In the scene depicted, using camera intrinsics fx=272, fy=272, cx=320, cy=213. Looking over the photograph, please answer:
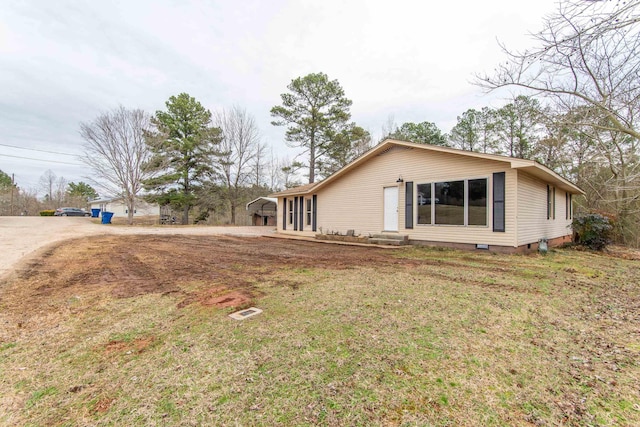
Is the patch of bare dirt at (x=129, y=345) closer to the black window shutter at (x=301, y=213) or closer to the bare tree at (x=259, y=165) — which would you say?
the black window shutter at (x=301, y=213)

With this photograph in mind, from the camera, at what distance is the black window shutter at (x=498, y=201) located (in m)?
7.44

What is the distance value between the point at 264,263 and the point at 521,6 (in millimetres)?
7357

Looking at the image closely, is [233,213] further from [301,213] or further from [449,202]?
[449,202]

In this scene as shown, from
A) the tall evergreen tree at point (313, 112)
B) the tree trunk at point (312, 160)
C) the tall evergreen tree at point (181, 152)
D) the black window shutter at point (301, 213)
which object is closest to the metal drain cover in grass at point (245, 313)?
→ the black window shutter at point (301, 213)

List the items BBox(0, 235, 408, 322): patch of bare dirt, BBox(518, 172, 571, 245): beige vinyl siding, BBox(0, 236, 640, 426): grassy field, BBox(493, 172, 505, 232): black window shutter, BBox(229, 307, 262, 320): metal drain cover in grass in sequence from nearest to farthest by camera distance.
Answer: BBox(0, 236, 640, 426): grassy field → BBox(229, 307, 262, 320): metal drain cover in grass → BBox(0, 235, 408, 322): patch of bare dirt → BBox(493, 172, 505, 232): black window shutter → BBox(518, 172, 571, 245): beige vinyl siding

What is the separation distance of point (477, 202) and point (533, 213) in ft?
6.66

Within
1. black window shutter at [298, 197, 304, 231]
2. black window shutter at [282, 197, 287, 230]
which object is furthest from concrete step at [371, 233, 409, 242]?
black window shutter at [282, 197, 287, 230]

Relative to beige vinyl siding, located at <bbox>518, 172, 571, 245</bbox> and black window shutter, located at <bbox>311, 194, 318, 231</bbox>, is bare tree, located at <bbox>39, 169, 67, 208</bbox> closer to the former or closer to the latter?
black window shutter, located at <bbox>311, 194, 318, 231</bbox>

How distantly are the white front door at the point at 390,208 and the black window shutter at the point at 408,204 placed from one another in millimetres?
397

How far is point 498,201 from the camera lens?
752cm

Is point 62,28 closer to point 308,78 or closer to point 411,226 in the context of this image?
point 308,78

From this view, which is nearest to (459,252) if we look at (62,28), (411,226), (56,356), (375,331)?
(411,226)

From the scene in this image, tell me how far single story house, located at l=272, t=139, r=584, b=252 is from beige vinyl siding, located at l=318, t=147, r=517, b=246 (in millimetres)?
23

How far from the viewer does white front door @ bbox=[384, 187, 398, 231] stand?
974cm
